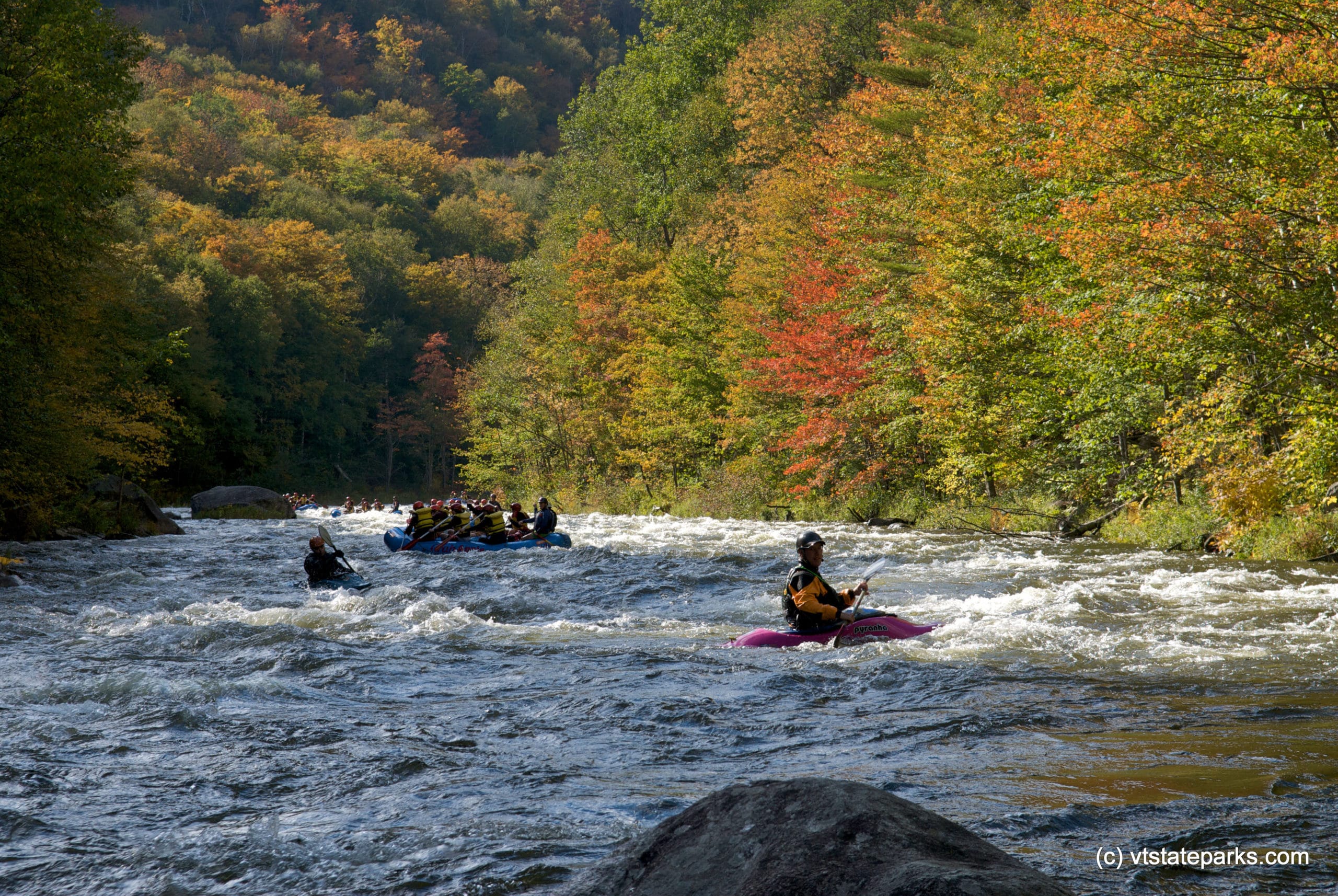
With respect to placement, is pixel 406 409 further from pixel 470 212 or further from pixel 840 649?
pixel 840 649

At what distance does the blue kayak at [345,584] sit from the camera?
13.1 m

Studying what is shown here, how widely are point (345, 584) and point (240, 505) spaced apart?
75.8ft

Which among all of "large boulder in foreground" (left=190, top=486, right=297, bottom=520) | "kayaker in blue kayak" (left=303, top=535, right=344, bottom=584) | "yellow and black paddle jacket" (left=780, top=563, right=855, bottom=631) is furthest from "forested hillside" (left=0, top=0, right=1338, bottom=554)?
"yellow and black paddle jacket" (left=780, top=563, right=855, bottom=631)

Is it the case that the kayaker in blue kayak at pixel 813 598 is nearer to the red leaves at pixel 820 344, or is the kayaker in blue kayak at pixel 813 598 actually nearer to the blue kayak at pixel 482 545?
the blue kayak at pixel 482 545

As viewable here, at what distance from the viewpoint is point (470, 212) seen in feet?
232

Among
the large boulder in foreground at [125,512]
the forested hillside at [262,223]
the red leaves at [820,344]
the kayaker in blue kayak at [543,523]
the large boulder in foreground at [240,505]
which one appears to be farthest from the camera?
the large boulder in foreground at [240,505]

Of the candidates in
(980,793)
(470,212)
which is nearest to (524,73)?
(470,212)

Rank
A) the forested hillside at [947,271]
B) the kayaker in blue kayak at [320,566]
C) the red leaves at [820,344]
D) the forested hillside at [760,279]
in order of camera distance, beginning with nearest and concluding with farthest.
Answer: the forested hillside at [947,271] < the forested hillside at [760,279] < the kayaker in blue kayak at [320,566] < the red leaves at [820,344]

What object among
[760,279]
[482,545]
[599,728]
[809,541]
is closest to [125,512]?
[482,545]

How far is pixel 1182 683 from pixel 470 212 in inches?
2691

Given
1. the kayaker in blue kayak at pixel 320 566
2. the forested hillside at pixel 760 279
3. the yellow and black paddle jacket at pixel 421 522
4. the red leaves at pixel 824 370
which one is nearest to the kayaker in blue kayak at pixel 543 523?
the yellow and black paddle jacket at pixel 421 522

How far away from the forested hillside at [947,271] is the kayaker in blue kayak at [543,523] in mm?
7534

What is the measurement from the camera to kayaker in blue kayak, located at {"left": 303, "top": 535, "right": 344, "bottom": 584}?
1343 cm

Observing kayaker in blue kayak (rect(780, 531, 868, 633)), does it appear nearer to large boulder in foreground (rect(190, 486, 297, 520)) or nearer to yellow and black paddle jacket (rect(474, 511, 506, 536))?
yellow and black paddle jacket (rect(474, 511, 506, 536))
